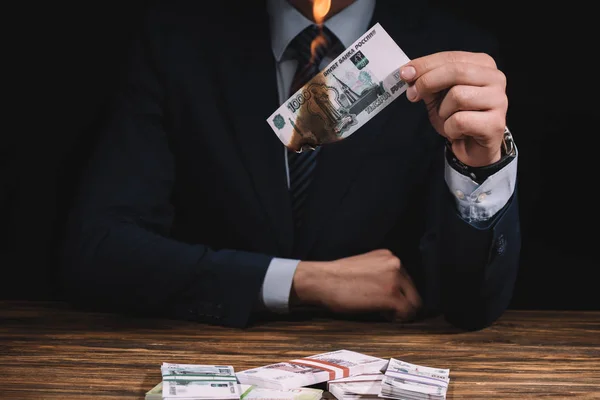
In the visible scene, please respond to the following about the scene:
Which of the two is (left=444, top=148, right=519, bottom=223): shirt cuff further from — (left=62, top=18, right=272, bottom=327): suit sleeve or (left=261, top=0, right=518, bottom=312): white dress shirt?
(left=62, top=18, right=272, bottom=327): suit sleeve

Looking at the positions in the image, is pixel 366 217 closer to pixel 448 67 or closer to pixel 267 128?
pixel 267 128

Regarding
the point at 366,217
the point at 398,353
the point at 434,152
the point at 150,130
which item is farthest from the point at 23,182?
the point at 398,353

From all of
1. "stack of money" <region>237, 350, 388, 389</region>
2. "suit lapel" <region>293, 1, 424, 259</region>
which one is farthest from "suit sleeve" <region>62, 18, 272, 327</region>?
"stack of money" <region>237, 350, 388, 389</region>

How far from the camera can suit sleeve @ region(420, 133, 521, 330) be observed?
2062 mm

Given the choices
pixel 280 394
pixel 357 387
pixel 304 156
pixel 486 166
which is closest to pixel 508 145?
pixel 486 166

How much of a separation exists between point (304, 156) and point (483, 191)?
0.67 meters

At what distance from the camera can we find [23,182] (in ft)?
9.66

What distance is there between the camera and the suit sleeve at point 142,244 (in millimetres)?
2096

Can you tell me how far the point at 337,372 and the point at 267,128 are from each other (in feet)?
3.79

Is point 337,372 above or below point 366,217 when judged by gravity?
below

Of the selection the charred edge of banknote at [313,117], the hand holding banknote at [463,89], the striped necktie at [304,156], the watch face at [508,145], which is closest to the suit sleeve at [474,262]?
the watch face at [508,145]

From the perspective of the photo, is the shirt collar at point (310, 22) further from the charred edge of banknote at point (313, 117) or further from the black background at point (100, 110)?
the charred edge of banknote at point (313, 117)

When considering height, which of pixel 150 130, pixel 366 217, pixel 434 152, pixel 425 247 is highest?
pixel 150 130

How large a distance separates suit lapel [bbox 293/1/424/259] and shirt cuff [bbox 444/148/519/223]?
467 mm
